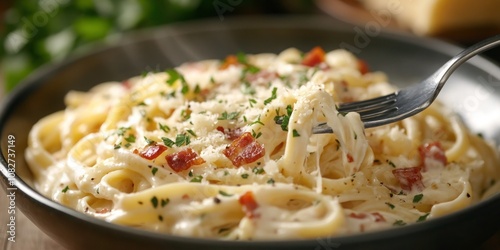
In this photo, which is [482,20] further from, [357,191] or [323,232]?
[323,232]

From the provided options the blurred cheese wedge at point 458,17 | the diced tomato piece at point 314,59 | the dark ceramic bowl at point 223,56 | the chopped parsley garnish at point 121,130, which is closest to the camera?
the dark ceramic bowl at point 223,56

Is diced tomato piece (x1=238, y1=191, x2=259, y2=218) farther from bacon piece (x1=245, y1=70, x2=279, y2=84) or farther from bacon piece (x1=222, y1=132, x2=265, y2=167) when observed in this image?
bacon piece (x1=245, y1=70, x2=279, y2=84)

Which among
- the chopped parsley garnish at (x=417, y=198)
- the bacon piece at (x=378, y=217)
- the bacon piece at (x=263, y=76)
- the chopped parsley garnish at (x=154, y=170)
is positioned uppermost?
the bacon piece at (x=263, y=76)

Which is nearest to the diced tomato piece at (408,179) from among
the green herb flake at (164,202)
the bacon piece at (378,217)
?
the bacon piece at (378,217)

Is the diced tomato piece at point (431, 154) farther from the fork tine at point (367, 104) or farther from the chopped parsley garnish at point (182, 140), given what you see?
the chopped parsley garnish at point (182, 140)

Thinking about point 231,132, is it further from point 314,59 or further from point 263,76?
point 314,59

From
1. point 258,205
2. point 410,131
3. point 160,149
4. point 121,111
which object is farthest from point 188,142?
point 410,131
